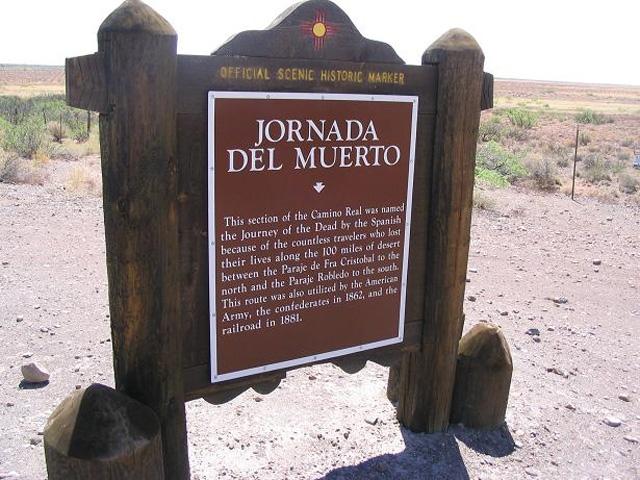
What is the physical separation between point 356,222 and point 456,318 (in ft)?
2.82

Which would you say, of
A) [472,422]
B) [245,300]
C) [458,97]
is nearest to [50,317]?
[245,300]

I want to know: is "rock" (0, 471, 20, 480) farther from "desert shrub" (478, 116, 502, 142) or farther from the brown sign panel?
"desert shrub" (478, 116, 502, 142)

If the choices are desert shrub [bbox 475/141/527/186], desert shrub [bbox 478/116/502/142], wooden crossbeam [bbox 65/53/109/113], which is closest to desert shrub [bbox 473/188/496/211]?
desert shrub [bbox 475/141/527/186]

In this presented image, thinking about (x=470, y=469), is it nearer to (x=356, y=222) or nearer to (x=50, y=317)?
(x=356, y=222)

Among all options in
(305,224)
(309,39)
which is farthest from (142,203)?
(309,39)

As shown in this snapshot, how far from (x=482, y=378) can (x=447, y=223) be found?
982mm

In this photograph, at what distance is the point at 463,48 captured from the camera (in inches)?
125

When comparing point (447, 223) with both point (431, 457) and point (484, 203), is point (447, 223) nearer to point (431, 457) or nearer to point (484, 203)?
point (431, 457)

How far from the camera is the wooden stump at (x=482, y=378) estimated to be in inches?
146

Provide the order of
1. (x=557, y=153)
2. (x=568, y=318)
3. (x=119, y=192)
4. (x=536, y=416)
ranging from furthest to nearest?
(x=557, y=153) → (x=568, y=318) → (x=536, y=416) → (x=119, y=192)

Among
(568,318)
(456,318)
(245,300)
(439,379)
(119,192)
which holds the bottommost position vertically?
(568,318)

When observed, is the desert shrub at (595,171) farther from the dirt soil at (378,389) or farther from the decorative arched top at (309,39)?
the decorative arched top at (309,39)

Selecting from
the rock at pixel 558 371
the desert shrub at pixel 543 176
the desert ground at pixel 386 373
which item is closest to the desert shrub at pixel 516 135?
the desert shrub at pixel 543 176

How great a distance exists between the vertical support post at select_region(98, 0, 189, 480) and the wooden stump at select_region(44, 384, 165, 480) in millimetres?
238
